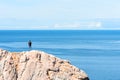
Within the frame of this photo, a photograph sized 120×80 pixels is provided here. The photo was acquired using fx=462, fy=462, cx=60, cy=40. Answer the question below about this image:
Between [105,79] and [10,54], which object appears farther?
[105,79]

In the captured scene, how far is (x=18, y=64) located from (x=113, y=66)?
72.7 meters

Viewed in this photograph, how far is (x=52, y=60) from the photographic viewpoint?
41.0 m

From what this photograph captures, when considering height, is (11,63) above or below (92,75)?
above

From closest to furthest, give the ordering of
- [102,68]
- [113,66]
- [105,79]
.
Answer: [105,79] → [102,68] → [113,66]

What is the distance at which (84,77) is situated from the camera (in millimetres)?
40375

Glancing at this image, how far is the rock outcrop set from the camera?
4022 centimetres

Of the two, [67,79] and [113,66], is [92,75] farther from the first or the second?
[67,79]

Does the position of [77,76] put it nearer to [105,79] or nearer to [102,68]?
[105,79]

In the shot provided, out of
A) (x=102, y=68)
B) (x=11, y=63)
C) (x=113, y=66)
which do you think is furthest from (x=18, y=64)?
(x=113, y=66)

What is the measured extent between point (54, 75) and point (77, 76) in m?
2.01

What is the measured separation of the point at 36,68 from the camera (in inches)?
1606

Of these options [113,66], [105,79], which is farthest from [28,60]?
[113,66]

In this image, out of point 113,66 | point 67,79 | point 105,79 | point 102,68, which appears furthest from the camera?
point 113,66

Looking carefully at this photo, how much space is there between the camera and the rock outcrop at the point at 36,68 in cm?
4022
